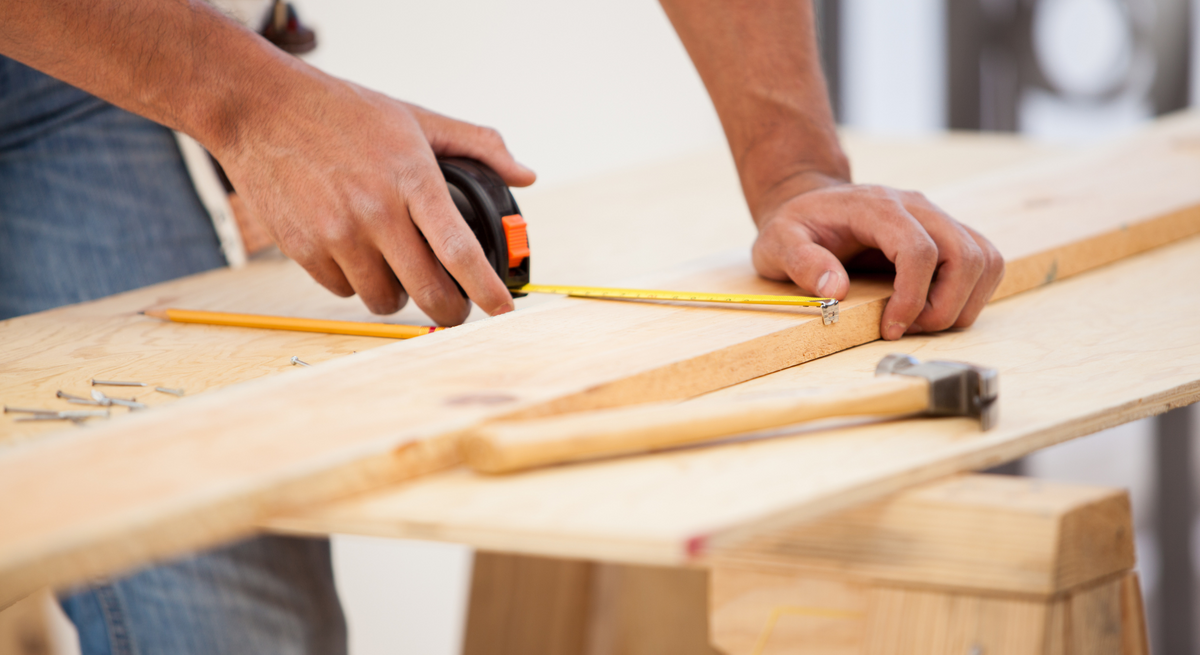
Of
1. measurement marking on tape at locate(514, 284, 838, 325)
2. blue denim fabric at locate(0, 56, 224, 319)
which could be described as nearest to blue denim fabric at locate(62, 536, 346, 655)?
blue denim fabric at locate(0, 56, 224, 319)

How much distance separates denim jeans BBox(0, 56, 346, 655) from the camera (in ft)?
3.96

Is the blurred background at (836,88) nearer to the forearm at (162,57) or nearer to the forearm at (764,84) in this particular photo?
the forearm at (764,84)

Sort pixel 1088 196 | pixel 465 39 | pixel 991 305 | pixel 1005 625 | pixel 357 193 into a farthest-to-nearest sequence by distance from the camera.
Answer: pixel 465 39 < pixel 1088 196 < pixel 991 305 < pixel 357 193 < pixel 1005 625

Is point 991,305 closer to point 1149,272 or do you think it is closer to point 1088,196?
point 1149,272

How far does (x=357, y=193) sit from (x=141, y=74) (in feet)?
0.76

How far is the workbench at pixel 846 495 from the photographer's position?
0.55 metres

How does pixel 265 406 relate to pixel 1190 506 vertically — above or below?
above

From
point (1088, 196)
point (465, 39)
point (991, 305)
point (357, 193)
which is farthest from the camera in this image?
point (465, 39)

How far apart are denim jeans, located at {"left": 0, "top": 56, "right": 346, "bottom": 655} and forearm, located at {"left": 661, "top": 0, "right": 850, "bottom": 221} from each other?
29.6 inches

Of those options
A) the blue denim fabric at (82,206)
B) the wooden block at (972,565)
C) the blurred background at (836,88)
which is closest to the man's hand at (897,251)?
the wooden block at (972,565)

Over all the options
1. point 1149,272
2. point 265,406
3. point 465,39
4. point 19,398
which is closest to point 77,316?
point 19,398

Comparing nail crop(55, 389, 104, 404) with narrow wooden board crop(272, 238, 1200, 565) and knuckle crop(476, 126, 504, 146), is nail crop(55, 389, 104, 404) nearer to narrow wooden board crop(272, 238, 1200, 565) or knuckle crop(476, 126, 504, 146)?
narrow wooden board crop(272, 238, 1200, 565)

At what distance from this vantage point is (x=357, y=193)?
0.90m

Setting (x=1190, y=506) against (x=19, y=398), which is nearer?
(x=19, y=398)
